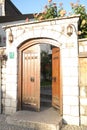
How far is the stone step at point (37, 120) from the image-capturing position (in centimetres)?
577

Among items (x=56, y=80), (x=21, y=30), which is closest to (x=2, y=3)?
(x=21, y=30)

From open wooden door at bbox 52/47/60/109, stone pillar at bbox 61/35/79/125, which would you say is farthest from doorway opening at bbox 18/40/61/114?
stone pillar at bbox 61/35/79/125

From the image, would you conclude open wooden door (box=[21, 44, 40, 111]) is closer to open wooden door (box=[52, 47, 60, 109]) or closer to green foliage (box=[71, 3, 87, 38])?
open wooden door (box=[52, 47, 60, 109])

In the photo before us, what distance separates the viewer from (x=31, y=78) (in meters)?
7.29

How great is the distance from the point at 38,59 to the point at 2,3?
13.4m

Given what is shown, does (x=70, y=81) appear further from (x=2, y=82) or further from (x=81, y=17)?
(x=2, y=82)

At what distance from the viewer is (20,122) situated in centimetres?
613

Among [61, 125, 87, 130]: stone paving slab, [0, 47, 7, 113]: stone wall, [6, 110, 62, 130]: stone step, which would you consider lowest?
[61, 125, 87, 130]: stone paving slab

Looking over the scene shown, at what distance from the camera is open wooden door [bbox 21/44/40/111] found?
23.6 feet

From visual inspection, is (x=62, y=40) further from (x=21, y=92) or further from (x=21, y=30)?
(x=21, y=92)

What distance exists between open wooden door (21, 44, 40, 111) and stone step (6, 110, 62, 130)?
542 millimetres

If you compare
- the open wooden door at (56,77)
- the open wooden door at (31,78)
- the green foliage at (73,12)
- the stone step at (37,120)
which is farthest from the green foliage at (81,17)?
the stone step at (37,120)

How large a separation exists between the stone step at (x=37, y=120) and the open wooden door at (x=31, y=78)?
542 millimetres

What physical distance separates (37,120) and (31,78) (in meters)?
1.71
